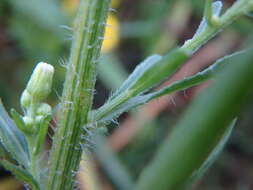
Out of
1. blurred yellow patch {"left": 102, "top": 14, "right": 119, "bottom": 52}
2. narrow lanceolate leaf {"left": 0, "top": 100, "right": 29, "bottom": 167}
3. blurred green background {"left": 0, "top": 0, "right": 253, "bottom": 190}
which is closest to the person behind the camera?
narrow lanceolate leaf {"left": 0, "top": 100, "right": 29, "bottom": 167}

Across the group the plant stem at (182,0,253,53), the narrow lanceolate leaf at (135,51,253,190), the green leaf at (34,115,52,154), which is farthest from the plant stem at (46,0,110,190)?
the narrow lanceolate leaf at (135,51,253,190)

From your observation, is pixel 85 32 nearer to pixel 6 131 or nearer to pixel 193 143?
pixel 6 131

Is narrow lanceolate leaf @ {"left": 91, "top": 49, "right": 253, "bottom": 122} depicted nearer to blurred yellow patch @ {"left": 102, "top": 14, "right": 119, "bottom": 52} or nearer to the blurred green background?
the blurred green background

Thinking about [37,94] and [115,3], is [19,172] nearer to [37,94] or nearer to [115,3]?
[37,94]

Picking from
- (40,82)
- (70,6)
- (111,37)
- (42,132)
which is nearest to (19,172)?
(42,132)

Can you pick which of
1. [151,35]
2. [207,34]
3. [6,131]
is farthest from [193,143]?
[151,35]

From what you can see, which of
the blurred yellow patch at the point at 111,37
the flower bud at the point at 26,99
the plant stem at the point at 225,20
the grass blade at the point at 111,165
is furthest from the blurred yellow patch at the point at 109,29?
the plant stem at the point at 225,20

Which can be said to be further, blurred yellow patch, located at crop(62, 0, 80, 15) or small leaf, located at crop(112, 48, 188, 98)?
blurred yellow patch, located at crop(62, 0, 80, 15)
